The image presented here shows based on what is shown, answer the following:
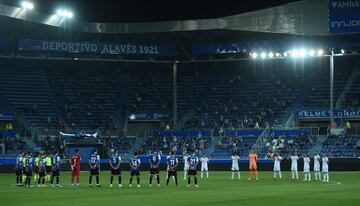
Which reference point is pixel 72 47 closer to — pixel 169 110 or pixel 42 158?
pixel 169 110

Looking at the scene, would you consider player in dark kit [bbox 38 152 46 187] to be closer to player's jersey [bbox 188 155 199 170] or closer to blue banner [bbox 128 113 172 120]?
player's jersey [bbox 188 155 199 170]

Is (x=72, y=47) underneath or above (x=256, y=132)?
above

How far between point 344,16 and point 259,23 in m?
8.40

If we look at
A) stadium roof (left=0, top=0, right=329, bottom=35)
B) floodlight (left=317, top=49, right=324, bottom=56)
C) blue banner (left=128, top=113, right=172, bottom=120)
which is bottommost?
blue banner (left=128, top=113, right=172, bottom=120)

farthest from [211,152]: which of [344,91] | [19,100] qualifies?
[19,100]

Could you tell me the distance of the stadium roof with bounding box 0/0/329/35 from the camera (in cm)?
6988

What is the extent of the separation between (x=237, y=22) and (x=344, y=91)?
46.7 feet

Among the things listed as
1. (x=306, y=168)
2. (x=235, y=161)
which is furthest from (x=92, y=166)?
(x=306, y=168)

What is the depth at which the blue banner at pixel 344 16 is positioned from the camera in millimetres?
66750

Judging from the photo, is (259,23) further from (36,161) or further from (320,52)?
(36,161)

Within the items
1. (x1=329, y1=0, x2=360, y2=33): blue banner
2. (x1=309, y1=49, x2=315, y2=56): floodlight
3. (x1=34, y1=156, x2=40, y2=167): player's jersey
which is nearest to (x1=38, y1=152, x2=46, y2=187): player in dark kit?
(x1=34, y1=156, x2=40, y2=167): player's jersey

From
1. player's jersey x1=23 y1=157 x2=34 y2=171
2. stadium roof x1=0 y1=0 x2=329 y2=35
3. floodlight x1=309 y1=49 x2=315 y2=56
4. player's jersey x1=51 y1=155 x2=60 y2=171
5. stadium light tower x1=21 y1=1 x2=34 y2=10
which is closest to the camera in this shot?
player's jersey x1=51 y1=155 x2=60 y2=171

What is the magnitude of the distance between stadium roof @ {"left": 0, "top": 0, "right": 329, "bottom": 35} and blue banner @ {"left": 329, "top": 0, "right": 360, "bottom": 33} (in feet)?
4.61

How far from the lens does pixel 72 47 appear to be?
2965 inches
